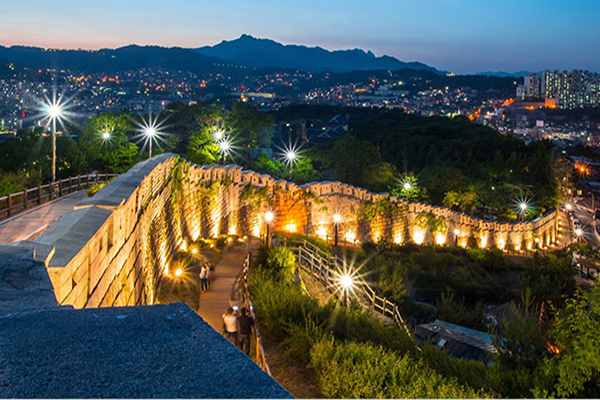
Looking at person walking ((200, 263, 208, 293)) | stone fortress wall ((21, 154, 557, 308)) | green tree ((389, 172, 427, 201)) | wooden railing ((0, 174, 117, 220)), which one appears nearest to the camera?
stone fortress wall ((21, 154, 557, 308))

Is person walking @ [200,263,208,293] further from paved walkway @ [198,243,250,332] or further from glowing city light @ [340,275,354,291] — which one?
glowing city light @ [340,275,354,291]

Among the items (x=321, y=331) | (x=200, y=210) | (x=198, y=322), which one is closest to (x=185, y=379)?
(x=198, y=322)

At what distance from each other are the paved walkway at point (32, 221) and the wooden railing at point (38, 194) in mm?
259

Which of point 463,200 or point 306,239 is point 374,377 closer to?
point 306,239

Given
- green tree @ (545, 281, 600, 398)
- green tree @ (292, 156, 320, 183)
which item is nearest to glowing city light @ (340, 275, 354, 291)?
green tree @ (545, 281, 600, 398)

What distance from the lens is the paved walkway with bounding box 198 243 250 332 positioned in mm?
9727

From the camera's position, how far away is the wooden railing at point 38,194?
12273mm

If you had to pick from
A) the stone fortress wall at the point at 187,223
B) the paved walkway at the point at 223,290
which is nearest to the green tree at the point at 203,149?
the stone fortress wall at the point at 187,223

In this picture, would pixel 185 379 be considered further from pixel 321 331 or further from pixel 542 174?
pixel 542 174

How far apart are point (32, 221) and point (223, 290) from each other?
4.44 metres

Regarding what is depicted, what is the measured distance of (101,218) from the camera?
5809mm

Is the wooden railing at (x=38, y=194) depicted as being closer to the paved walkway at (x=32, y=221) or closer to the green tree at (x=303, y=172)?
the paved walkway at (x=32, y=221)

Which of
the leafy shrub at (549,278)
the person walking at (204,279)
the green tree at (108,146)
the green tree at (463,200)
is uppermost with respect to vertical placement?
the green tree at (108,146)

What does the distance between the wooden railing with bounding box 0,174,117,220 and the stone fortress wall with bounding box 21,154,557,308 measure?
11.8 ft
